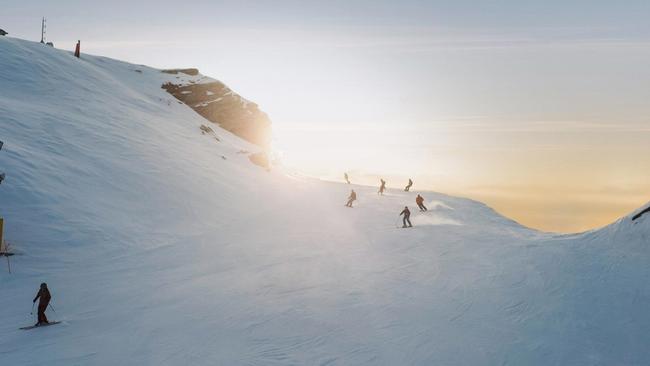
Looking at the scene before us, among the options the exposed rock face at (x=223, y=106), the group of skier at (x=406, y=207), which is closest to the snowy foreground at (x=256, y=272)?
the group of skier at (x=406, y=207)

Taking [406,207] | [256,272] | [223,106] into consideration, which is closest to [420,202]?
[406,207]

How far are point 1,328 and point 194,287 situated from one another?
5651 millimetres

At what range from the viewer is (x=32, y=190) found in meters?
21.4

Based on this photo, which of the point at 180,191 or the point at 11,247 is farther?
the point at 180,191

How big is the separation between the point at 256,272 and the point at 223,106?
45.0m

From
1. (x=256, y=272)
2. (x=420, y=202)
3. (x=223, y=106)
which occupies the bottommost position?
(x=256, y=272)

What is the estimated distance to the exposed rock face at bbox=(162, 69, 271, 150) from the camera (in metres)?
56.6

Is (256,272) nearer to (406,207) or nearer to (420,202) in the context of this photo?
(406,207)

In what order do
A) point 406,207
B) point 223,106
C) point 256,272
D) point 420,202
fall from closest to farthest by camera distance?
point 256,272, point 406,207, point 420,202, point 223,106

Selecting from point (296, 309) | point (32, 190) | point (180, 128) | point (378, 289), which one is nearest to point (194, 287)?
point (296, 309)

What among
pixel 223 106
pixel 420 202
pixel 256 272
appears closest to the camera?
pixel 256 272

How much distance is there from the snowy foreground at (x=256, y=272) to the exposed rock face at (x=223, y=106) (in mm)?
22046

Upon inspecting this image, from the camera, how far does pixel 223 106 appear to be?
193ft

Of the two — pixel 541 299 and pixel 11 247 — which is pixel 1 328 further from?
pixel 541 299
